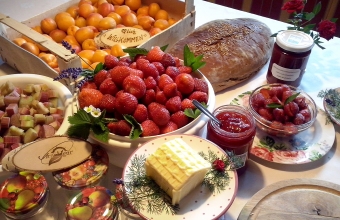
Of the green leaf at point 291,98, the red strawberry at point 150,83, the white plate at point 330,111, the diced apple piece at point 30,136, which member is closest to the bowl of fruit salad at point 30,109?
the diced apple piece at point 30,136

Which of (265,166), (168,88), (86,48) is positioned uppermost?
(168,88)

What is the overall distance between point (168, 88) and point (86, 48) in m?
0.53

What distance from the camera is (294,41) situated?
3.59 ft

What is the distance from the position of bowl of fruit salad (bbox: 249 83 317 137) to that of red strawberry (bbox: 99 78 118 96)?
1.31ft

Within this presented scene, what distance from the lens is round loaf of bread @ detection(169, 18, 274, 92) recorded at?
3.88 ft

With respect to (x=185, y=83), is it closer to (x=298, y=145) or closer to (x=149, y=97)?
(x=149, y=97)

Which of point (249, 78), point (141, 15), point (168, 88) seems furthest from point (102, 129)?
point (141, 15)

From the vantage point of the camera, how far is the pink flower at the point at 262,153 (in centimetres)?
96

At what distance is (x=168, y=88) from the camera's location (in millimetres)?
895

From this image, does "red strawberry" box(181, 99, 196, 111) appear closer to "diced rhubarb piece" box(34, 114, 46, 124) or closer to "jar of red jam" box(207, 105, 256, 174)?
"jar of red jam" box(207, 105, 256, 174)

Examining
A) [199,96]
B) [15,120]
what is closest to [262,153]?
[199,96]

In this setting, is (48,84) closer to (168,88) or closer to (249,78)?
(168,88)

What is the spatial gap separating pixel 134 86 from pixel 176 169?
27 centimetres

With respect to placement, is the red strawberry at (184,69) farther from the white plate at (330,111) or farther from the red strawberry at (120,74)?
the white plate at (330,111)
